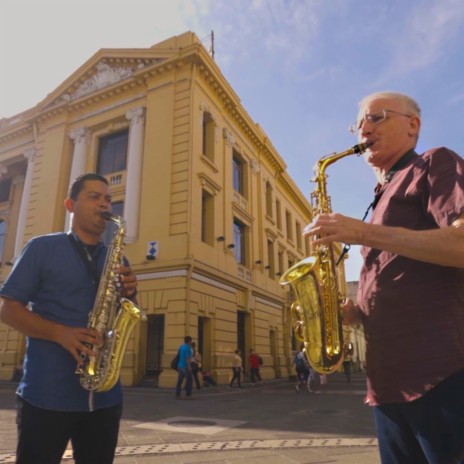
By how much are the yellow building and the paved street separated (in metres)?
5.30

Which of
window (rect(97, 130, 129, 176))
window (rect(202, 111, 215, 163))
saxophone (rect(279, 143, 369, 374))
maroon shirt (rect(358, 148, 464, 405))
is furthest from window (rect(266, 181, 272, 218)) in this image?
maroon shirt (rect(358, 148, 464, 405))

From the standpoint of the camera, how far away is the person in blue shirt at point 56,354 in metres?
1.93

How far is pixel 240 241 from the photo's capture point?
2020 cm

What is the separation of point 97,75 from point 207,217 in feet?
31.6

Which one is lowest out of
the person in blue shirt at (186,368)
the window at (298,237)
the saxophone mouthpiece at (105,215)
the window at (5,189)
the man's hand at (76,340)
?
the person in blue shirt at (186,368)

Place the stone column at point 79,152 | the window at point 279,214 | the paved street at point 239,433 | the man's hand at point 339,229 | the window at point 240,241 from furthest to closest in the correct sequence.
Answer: the window at point 279,214 → the window at point 240,241 → the stone column at point 79,152 → the paved street at point 239,433 → the man's hand at point 339,229

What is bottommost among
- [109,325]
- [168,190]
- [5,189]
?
[109,325]

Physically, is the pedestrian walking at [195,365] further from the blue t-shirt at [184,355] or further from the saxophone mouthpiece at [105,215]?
the saxophone mouthpiece at [105,215]

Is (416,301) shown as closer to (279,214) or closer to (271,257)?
(271,257)

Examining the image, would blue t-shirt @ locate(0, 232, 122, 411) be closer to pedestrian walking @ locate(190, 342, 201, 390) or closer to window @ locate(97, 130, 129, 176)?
pedestrian walking @ locate(190, 342, 201, 390)

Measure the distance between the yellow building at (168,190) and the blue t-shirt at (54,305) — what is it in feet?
38.6

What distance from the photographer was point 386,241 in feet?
5.01

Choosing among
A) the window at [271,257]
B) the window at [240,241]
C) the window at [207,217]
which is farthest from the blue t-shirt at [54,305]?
the window at [271,257]

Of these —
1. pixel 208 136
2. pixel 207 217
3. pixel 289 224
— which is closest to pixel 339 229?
pixel 207 217
